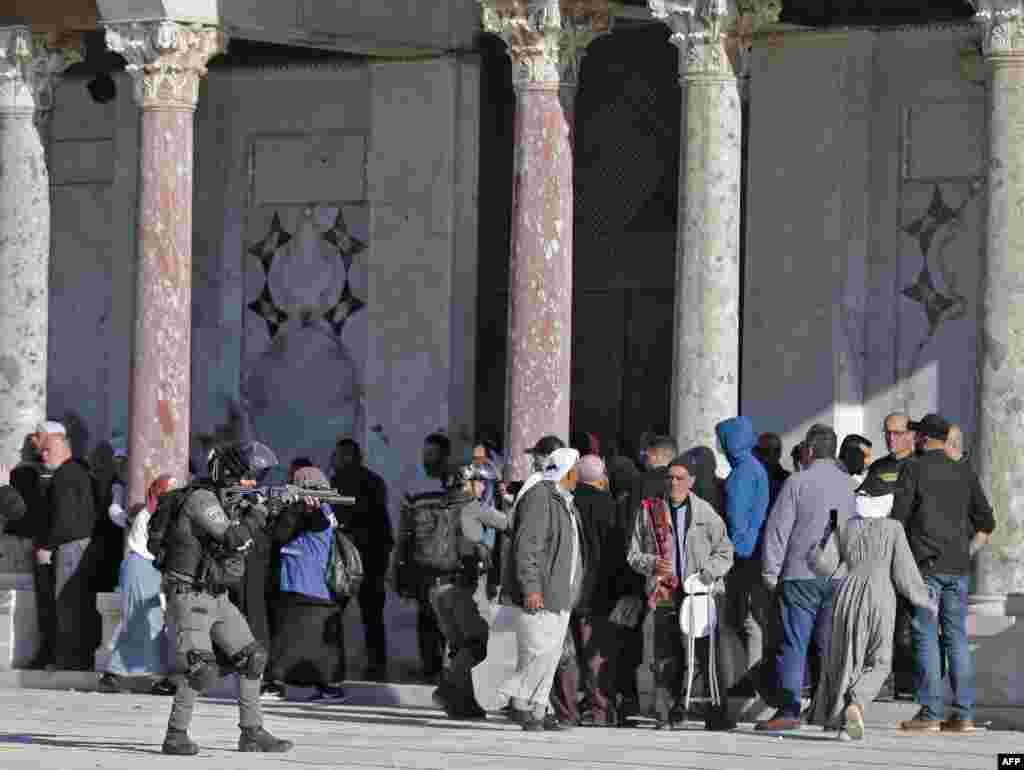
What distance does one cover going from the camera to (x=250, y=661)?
15.1 m

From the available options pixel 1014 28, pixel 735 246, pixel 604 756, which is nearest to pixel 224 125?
pixel 735 246

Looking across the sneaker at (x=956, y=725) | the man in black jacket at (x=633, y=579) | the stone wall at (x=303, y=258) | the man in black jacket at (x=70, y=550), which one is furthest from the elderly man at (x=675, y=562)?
the stone wall at (x=303, y=258)

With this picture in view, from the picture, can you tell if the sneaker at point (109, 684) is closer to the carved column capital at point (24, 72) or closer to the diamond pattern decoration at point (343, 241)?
the carved column capital at point (24, 72)

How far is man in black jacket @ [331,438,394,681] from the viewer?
64.5 feet

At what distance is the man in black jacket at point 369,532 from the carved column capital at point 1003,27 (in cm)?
504

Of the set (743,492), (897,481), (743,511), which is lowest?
(743,511)

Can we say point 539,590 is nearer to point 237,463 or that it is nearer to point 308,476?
point 237,463

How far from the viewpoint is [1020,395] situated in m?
17.0

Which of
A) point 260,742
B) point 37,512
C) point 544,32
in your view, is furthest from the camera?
point 37,512

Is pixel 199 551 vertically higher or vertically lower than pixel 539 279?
lower

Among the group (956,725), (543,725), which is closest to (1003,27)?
(956,725)

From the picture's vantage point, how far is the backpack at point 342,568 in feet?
60.0

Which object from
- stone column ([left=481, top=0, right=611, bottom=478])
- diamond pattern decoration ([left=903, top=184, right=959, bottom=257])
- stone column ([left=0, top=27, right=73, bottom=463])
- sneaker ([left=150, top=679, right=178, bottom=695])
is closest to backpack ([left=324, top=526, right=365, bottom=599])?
stone column ([left=481, top=0, right=611, bottom=478])

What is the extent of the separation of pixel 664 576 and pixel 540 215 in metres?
3.20
